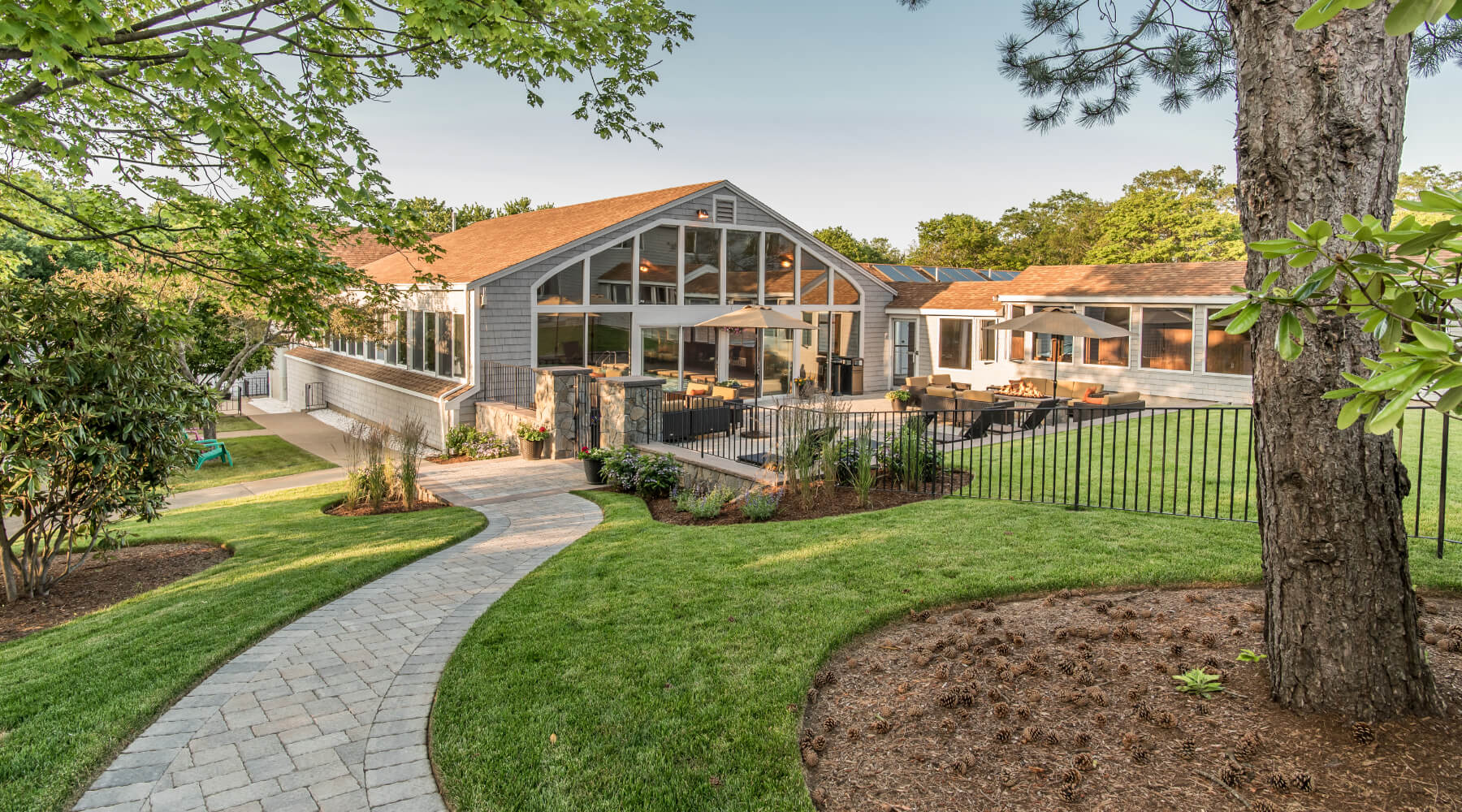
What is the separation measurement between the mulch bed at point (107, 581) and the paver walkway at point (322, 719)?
7.56ft

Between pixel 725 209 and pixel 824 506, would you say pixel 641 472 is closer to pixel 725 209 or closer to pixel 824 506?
pixel 824 506

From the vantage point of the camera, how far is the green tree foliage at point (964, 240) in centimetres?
5103

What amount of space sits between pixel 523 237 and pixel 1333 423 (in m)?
19.5

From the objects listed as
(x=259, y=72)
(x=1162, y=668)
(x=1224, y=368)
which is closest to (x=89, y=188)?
(x=259, y=72)

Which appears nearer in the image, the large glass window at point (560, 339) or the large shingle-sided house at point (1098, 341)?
the large glass window at point (560, 339)

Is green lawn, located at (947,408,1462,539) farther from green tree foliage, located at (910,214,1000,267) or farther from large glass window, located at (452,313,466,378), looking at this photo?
green tree foliage, located at (910,214,1000,267)

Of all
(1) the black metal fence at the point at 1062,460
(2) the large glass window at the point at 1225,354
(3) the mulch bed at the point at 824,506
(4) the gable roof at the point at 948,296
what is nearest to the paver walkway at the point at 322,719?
(3) the mulch bed at the point at 824,506

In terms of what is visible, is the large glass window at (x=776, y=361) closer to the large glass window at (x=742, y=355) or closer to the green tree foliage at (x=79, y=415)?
the large glass window at (x=742, y=355)

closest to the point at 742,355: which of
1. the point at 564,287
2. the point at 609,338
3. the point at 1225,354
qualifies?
the point at 609,338

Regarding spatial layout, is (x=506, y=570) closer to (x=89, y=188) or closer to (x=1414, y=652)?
(x=1414, y=652)

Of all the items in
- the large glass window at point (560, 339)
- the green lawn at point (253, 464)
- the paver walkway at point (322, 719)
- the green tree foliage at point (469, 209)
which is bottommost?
the green lawn at point (253, 464)

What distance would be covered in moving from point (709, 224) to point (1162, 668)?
657 inches

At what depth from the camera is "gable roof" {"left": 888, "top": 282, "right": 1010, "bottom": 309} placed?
22.3m

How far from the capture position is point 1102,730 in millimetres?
3668
